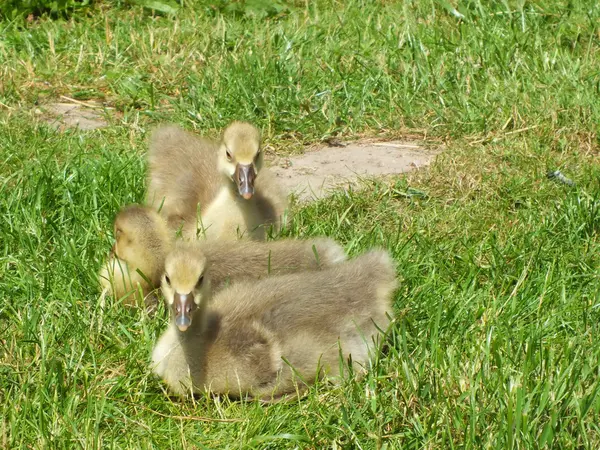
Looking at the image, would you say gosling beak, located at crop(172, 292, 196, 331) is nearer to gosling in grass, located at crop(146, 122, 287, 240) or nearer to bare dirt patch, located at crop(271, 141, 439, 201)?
gosling in grass, located at crop(146, 122, 287, 240)

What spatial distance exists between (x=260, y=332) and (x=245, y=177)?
102 centimetres

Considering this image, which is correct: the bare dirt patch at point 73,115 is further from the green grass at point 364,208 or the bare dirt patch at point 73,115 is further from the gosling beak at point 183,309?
the gosling beak at point 183,309

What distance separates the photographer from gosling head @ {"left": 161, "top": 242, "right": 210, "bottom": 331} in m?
3.55

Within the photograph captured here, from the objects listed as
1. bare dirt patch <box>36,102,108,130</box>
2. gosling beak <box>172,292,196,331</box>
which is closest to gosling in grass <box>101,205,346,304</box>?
gosling beak <box>172,292,196,331</box>

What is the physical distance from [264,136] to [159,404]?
101 inches

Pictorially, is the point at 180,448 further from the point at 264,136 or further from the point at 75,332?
the point at 264,136

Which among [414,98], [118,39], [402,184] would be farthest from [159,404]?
[118,39]

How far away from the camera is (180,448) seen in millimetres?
3375

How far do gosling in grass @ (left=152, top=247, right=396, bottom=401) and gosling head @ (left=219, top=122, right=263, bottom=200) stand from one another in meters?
0.75

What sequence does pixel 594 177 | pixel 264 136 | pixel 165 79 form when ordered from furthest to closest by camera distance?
pixel 165 79 < pixel 264 136 < pixel 594 177

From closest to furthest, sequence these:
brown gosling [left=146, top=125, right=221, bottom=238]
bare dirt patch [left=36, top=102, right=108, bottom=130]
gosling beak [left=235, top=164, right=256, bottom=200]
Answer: gosling beak [left=235, top=164, right=256, bottom=200] < brown gosling [left=146, top=125, right=221, bottom=238] < bare dirt patch [left=36, top=102, right=108, bottom=130]

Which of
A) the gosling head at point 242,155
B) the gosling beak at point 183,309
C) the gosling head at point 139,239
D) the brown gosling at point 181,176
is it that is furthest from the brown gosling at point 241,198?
the gosling beak at point 183,309

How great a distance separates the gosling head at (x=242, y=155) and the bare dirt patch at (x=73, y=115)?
1658mm

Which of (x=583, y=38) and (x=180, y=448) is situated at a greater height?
(x=583, y=38)
